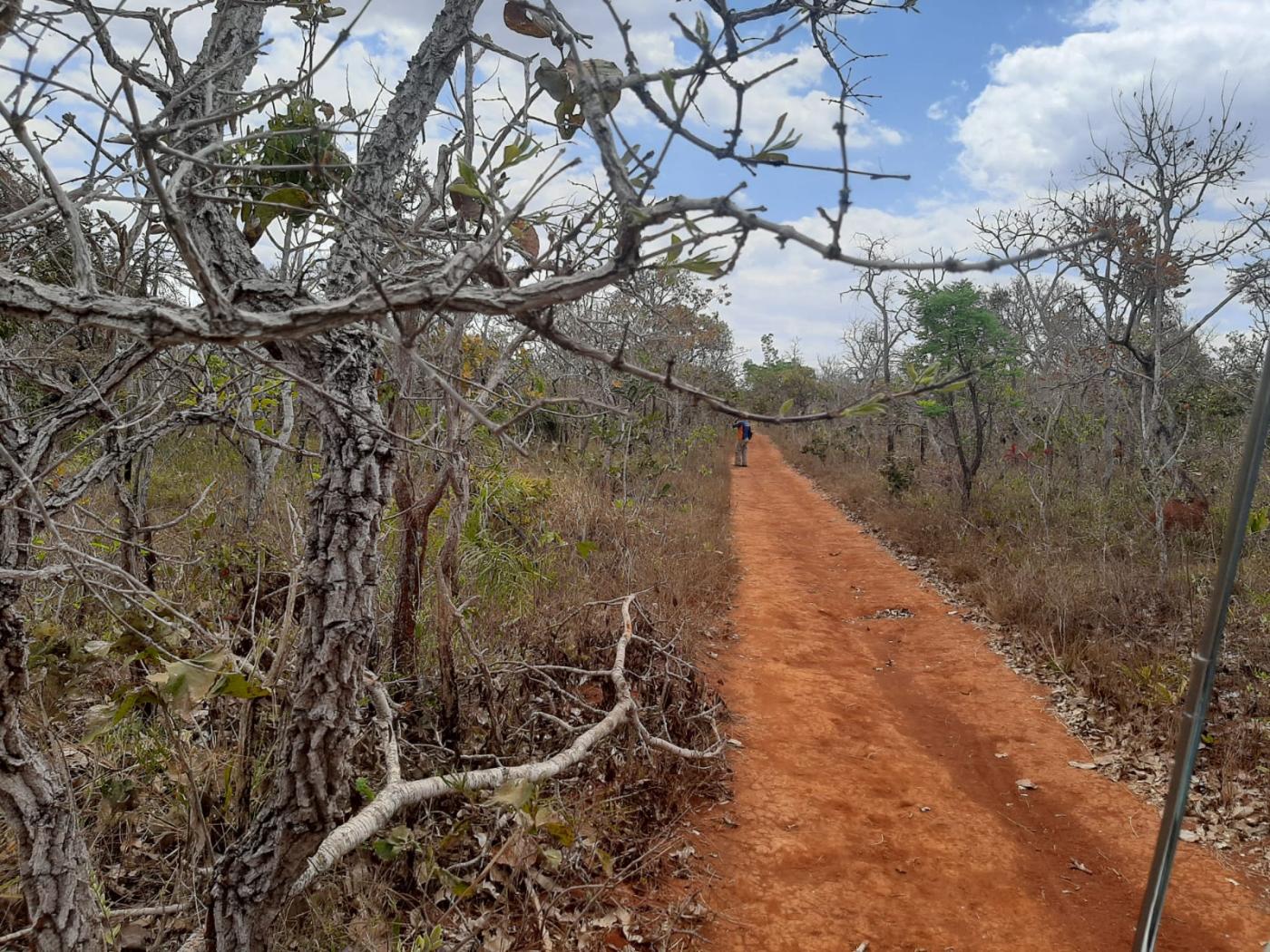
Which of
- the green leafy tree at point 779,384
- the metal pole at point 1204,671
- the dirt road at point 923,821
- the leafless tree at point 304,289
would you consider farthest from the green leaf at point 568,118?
the green leafy tree at point 779,384

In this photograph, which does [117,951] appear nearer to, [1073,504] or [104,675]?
[104,675]

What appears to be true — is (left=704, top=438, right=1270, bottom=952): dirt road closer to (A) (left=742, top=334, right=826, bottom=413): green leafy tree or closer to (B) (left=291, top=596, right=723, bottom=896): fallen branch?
(B) (left=291, top=596, right=723, bottom=896): fallen branch

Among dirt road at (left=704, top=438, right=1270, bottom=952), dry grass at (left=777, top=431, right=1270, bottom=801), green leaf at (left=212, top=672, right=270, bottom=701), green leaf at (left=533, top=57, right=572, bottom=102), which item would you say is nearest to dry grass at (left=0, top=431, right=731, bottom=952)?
green leaf at (left=212, top=672, right=270, bottom=701)

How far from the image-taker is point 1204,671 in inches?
56.3

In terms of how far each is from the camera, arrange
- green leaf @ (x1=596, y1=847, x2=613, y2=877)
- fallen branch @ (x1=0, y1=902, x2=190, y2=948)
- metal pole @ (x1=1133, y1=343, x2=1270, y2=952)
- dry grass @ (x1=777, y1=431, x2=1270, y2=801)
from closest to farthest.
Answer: metal pole @ (x1=1133, y1=343, x2=1270, y2=952), fallen branch @ (x1=0, y1=902, x2=190, y2=948), green leaf @ (x1=596, y1=847, x2=613, y2=877), dry grass @ (x1=777, y1=431, x2=1270, y2=801)

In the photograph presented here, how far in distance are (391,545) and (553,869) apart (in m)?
2.96

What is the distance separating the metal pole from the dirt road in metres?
2.01

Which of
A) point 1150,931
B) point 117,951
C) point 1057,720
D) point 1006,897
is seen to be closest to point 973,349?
point 1057,720

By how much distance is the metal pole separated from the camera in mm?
1341

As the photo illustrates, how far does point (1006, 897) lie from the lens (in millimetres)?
3469

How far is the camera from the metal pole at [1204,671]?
134cm

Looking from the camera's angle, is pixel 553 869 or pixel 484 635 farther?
pixel 484 635

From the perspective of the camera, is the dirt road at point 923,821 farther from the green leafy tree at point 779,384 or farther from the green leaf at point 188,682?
the green leafy tree at point 779,384

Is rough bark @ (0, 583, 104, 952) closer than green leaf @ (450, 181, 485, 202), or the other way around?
green leaf @ (450, 181, 485, 202)
